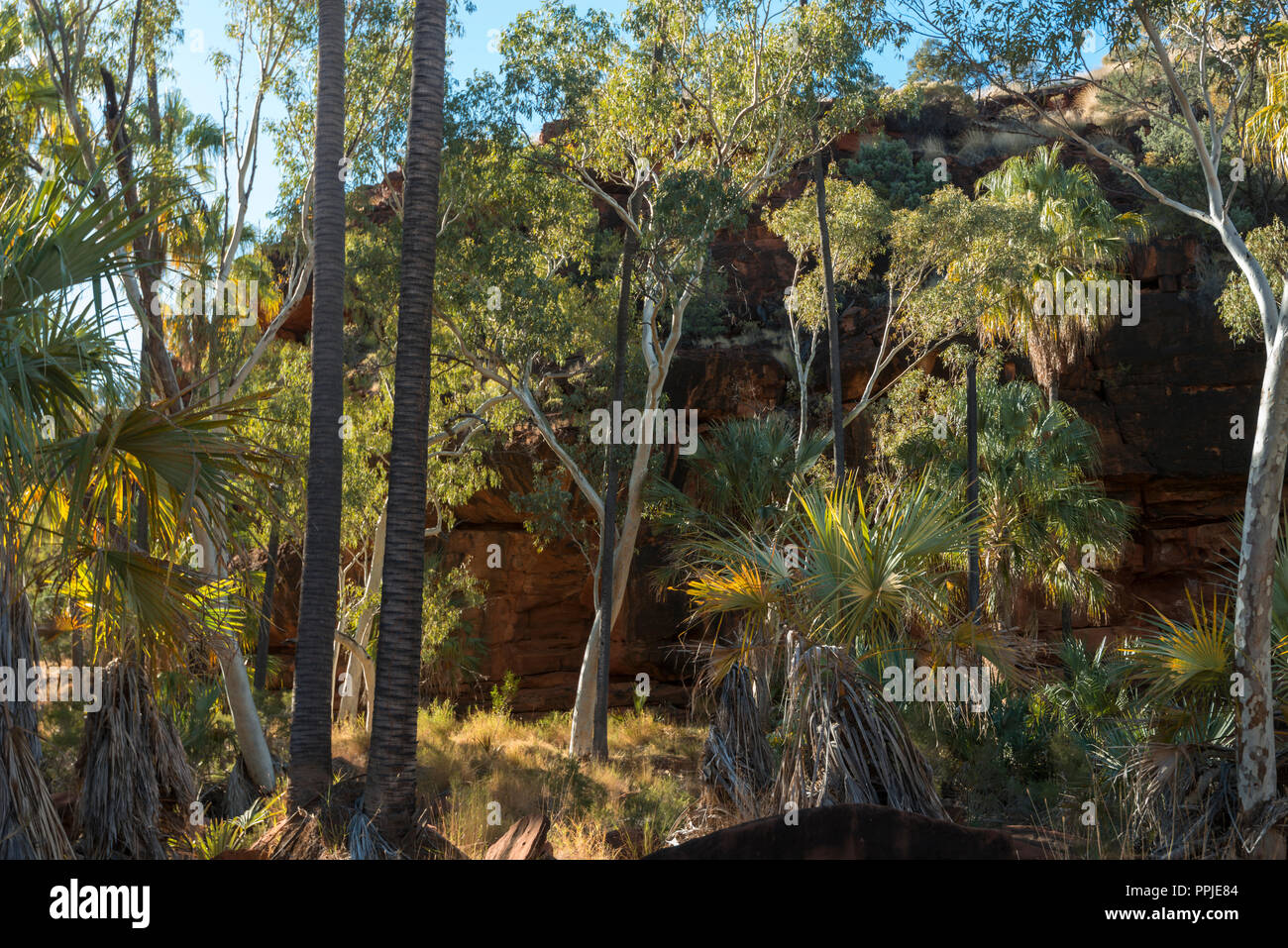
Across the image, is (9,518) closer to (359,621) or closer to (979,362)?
(359,621)

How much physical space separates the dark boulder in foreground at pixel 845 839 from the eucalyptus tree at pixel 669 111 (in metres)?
11.7

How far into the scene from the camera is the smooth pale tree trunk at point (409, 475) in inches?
325

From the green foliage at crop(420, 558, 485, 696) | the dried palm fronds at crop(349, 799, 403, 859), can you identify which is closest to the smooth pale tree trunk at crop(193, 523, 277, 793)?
the dried palm fronds at crop(349, 799, 403, 859)

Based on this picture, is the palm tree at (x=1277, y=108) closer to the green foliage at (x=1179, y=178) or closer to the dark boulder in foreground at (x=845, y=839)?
the dark boulder in foreground at (x=845, y=839)

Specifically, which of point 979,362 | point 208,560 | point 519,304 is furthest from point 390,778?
point 979,362

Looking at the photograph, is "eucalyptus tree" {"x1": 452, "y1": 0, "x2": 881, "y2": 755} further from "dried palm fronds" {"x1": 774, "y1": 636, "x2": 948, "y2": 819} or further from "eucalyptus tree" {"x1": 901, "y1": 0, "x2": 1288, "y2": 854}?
"dried palm fronds" {"x1": 774, "y1": 636, "x2": 948, "y2": 819}

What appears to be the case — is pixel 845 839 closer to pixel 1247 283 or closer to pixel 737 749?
pixel 737 749

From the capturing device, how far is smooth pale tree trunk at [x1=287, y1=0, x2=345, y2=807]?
30.5ft

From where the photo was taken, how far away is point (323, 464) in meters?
9.79

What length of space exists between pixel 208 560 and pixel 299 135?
7.96 m

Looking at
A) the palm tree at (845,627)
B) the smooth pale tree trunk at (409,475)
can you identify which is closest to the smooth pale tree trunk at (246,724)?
the smooth pale tree trunk at (409,475)

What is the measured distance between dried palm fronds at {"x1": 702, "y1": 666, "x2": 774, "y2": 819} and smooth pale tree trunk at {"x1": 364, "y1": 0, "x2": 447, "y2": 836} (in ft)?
8.80

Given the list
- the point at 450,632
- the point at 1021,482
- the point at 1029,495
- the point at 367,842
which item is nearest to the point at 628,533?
the point at 1021,482
